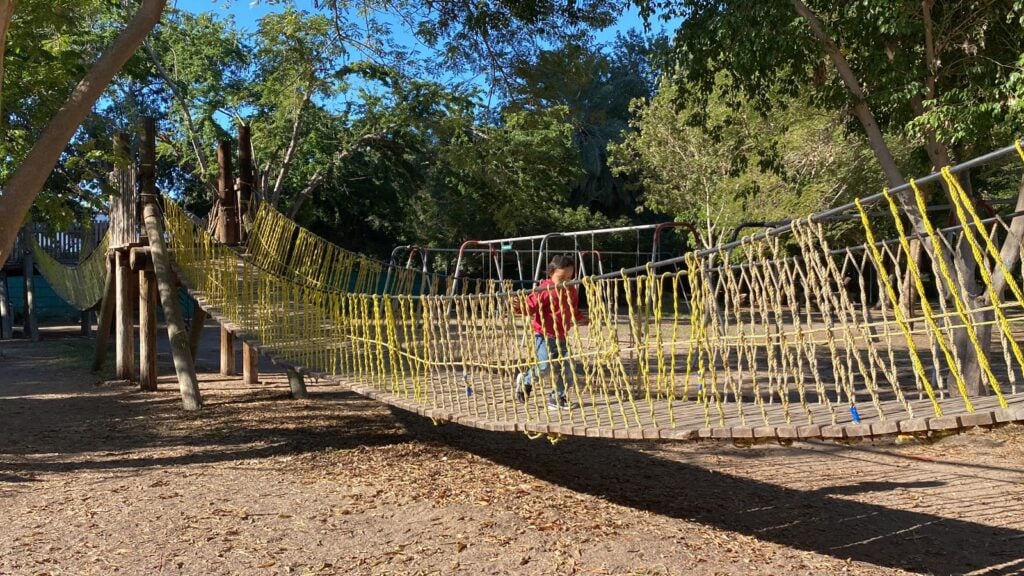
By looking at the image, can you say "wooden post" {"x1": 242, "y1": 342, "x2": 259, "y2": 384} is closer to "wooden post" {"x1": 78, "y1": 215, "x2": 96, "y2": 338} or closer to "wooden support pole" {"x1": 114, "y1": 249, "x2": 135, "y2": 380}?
"wooden support pole" {"x1": 114, "y1": 249, "x2": 135, "y2": 380}

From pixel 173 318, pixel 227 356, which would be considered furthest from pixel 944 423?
pixel 227 356

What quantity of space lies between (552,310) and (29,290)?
14392 millimetres

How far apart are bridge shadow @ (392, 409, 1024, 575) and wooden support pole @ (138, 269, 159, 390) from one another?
3.46 metres

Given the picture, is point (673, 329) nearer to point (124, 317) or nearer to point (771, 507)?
point (771, 507)

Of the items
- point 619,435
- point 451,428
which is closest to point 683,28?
point 451,428

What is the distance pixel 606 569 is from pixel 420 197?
64.1ft

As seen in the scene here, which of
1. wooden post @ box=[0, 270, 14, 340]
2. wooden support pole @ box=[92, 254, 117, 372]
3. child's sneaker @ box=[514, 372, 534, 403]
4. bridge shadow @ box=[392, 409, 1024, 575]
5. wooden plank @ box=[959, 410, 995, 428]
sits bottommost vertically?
bridge shadow @ box=[392, 409, 1024, 575]

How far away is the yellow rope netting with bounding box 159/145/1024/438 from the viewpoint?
322 cm

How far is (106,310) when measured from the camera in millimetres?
10047

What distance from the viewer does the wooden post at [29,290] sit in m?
15.9

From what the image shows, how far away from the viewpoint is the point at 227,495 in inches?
197

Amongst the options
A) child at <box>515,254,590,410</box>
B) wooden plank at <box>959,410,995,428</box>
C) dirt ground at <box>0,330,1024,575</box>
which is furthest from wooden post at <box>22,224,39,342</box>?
wooden plank at <box>959,410,995,428</box>

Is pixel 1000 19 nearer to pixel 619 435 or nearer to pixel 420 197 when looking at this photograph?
pixel 619 435

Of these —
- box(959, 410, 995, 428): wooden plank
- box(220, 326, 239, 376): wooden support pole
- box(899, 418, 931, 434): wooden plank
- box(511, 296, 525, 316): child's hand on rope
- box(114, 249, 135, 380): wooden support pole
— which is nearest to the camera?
box(959, 410, 995, 428): wooden plank
